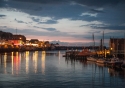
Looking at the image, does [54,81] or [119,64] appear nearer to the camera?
[54,81]

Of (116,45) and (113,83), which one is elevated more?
(116,45)

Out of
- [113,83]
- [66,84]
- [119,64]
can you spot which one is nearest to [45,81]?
[66,84]

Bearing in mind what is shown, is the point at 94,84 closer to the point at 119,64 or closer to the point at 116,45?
the point at 119,64

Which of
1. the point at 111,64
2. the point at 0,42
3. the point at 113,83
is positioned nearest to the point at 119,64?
the point at 111,64

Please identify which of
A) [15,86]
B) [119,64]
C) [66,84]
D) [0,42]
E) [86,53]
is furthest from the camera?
[0,42]

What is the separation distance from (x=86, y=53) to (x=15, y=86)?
5713cm

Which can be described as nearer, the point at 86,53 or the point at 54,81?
the point at 54,81

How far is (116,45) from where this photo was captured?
79.3 metres

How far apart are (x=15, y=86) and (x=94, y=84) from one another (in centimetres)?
1032

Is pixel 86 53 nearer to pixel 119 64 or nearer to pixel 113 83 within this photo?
pixel 119 64

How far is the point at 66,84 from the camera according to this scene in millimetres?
31656

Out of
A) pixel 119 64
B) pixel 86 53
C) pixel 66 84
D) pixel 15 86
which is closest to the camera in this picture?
pixel 15 86

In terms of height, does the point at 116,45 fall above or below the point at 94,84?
above

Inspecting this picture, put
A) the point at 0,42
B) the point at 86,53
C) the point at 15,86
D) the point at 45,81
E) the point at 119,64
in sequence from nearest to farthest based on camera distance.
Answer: the point at 15,86, the point at 45,81, the point at 119,64, the point at 86,53, the point at 0,42
